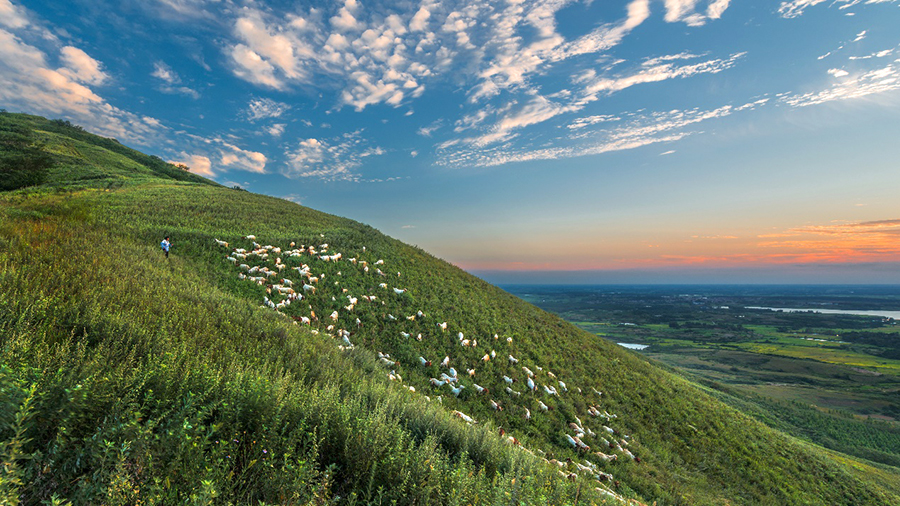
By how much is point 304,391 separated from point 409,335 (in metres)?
8.80

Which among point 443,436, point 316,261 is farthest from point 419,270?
point 443,436

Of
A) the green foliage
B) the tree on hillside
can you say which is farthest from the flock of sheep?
the tree on hillside

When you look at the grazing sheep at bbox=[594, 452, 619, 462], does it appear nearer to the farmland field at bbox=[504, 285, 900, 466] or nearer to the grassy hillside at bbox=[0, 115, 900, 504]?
the grassy hillside at bbox=[0, 115, 900, 504]

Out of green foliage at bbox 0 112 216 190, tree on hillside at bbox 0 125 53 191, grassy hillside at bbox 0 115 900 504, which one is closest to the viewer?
grassy hillside at bbox 0 115 900 504

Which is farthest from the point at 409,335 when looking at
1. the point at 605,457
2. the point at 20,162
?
the point at 20,162

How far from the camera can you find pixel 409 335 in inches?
514

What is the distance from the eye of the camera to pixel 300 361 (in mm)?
6430

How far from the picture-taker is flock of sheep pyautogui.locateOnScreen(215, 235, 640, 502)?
34.8 ft

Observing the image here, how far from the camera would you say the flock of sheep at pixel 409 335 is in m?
10.6

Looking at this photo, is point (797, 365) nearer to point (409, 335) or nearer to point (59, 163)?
point (409, 335)

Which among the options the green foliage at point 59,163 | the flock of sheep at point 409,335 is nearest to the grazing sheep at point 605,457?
the flock of sheep at point 409,335

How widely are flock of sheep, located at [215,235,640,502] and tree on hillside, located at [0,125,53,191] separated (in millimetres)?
36228

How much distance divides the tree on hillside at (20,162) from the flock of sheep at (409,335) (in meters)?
36.2

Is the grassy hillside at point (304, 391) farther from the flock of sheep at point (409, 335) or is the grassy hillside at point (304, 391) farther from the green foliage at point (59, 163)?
the green foliage at point (59, 163)
